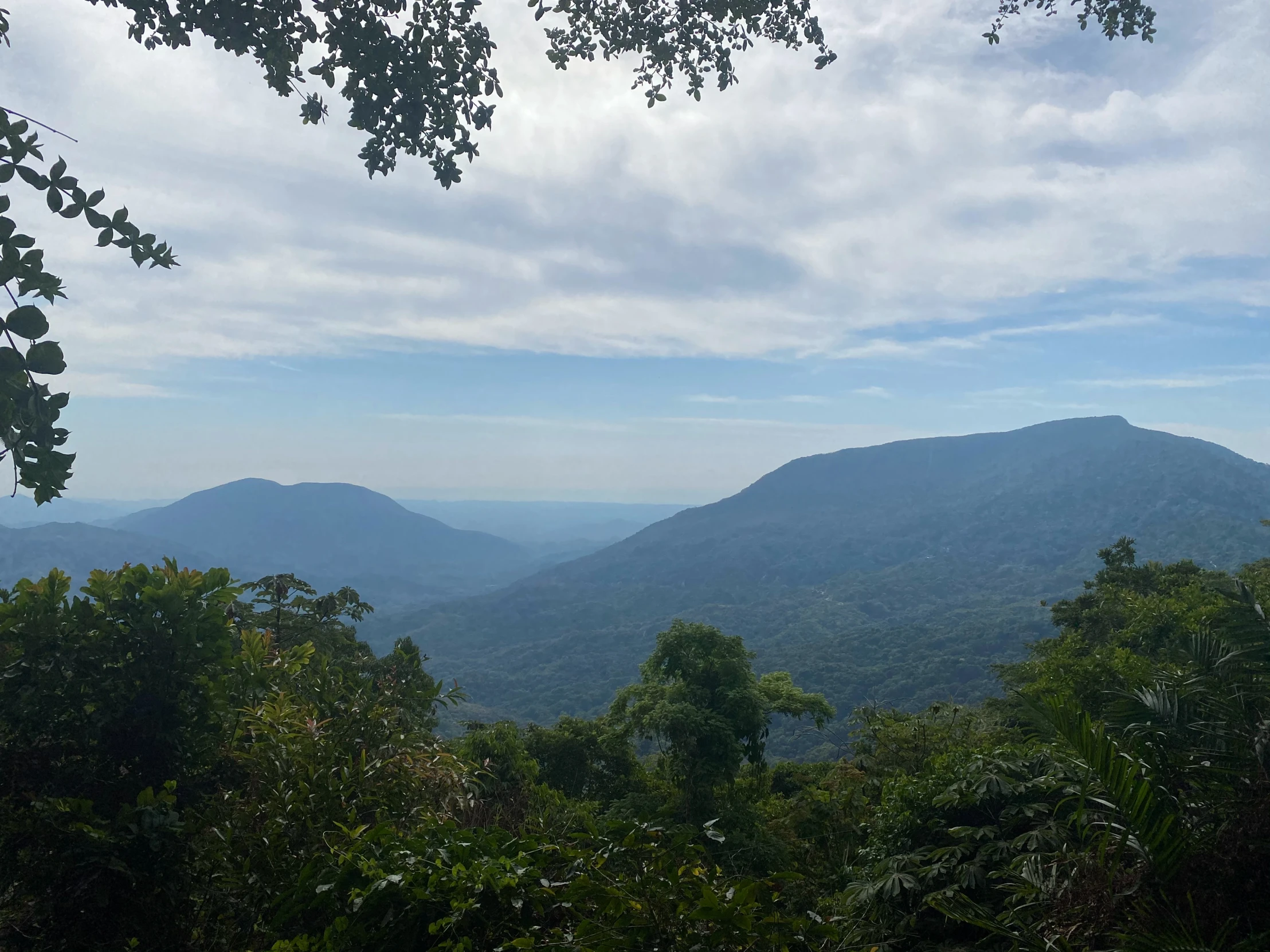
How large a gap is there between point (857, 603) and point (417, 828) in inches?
6019

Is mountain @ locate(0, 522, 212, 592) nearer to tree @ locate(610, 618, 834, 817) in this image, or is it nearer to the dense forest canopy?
tree @ locate(610, 618, 834, 817)

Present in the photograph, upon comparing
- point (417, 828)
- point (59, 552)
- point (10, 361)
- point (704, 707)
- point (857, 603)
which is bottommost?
point (857, 603)

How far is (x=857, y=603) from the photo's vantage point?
481 feet

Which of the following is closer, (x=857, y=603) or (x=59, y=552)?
(x=857, y=603)

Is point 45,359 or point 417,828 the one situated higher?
point 45,359

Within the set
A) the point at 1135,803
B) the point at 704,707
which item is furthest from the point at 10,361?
the point at 704,707

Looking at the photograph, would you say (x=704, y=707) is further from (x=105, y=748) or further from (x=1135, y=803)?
(x=105, y=748)

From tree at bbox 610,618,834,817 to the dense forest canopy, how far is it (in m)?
9.85

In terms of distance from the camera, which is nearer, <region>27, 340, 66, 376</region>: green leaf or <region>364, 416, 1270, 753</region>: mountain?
<region>27, 340, 66, 376</region>: green leaf

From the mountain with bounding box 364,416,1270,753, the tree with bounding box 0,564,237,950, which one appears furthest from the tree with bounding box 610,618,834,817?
the mountain with bounding box 364,416,1270,753

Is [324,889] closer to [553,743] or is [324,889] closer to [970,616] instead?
[553,743]

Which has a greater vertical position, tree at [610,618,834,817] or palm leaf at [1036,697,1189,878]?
palm leaf at [1036,697,1189,878]

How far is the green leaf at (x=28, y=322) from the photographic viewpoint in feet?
5.38

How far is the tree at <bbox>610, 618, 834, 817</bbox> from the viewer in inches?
540
